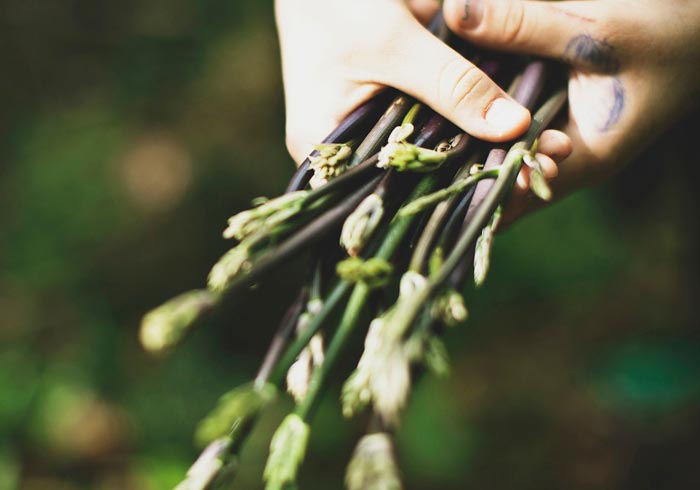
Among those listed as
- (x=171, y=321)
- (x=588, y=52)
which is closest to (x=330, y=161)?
(x=171, y=321)

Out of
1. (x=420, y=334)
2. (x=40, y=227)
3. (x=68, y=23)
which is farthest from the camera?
(x=68, y=23)

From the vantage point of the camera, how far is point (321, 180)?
0.71 meters

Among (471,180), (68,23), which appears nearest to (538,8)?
(471,180)

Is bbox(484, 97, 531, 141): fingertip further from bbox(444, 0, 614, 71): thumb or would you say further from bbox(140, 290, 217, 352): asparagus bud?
bbox(140, 290, 217, 352): asparagus bud

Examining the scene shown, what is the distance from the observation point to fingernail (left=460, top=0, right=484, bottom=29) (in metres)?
0.81

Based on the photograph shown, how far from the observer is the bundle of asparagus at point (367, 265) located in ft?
1.64

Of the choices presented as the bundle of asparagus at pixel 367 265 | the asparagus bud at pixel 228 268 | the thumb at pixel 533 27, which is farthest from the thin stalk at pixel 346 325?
the thumb at pixel 533 27

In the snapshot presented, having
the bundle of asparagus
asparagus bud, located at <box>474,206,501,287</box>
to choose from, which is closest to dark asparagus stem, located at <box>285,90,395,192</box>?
the bundle of asparagus

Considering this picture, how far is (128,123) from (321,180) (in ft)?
6.21

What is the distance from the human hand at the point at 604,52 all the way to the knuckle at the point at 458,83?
10 cm

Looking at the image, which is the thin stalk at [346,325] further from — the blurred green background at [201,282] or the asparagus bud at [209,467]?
the blurred green background at [201,282]

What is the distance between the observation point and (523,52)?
2.79 ft

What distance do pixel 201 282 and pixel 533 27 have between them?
1543 millimetres

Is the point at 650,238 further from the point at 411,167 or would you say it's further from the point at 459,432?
the point at 411,167
